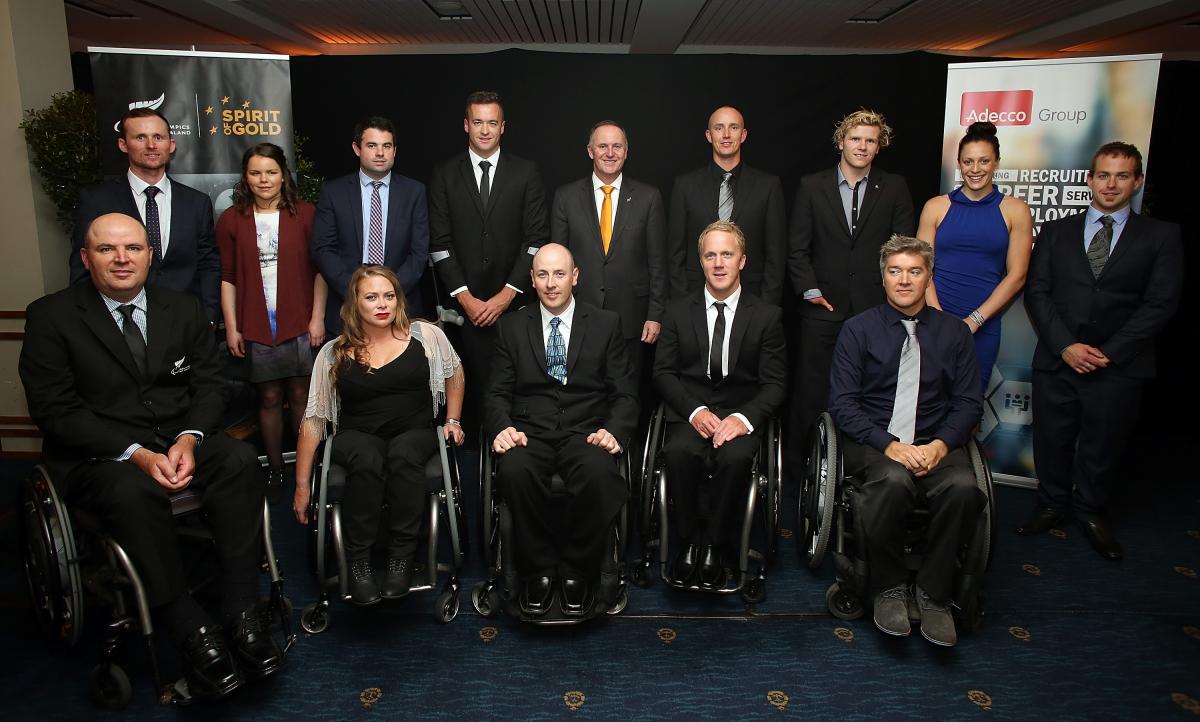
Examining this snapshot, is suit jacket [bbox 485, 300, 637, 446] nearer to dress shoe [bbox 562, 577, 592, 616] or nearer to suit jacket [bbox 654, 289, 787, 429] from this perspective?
suit jacket [bbox 654, 289, 787, 429]

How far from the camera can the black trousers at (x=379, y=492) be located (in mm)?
2688

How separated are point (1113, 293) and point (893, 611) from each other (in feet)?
6.20

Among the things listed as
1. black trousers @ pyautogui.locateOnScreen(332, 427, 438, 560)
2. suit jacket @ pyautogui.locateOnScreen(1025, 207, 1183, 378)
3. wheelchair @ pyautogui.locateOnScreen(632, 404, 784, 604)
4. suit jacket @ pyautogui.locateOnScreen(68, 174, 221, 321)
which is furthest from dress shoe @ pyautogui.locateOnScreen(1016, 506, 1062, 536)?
suit jacket @ pyautogui.locateOnScreen(68, 174, 221, 321)

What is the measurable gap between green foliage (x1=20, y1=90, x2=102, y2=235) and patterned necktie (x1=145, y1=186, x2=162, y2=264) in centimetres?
90

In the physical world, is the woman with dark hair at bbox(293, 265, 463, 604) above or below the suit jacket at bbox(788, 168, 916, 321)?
below

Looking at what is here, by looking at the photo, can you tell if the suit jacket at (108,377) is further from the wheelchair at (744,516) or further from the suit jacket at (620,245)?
the suit jacket at (620,245)

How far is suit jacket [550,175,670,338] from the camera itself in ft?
12.7

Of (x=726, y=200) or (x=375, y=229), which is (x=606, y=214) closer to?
(x=726, y=200)

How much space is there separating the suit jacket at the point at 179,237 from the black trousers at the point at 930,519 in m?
2.96

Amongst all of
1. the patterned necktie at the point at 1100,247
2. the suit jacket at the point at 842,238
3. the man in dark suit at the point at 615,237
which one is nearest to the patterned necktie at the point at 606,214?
the man in dark suit at the point at 615,237

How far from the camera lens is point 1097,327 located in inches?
136

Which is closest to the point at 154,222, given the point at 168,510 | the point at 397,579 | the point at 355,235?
the point at 355,235

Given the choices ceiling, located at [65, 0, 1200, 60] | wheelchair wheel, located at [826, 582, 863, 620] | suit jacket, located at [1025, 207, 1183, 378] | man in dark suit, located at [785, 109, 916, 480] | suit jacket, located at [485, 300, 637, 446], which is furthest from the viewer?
ceiling, located at [65, 0, 1200, 60]

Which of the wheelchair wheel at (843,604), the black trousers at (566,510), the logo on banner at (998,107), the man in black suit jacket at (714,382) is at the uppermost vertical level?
the logo on banner at (998,107)
